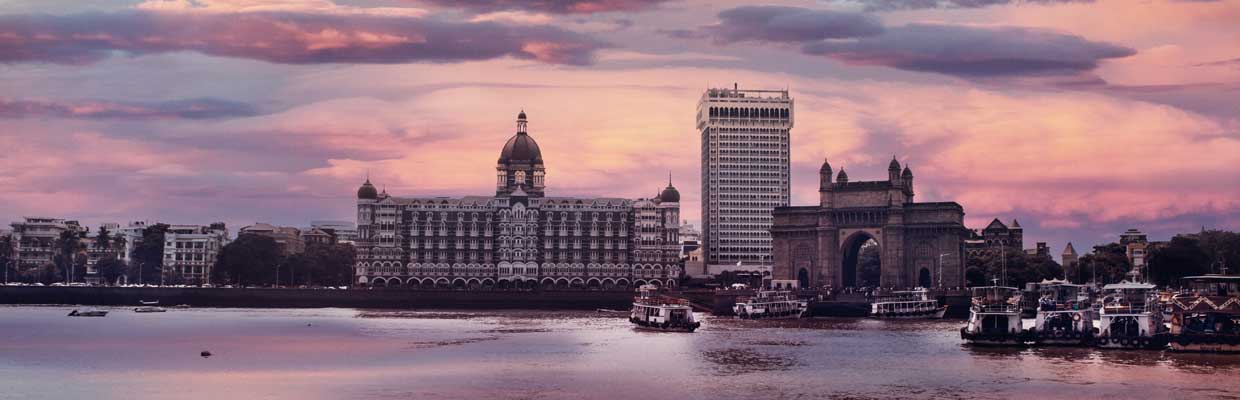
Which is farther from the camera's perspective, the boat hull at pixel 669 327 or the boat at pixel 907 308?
the boat at pixel 907 308

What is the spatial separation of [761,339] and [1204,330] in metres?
39.4

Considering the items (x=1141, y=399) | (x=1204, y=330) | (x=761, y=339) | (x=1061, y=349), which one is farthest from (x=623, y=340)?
(x=1141, y=399)

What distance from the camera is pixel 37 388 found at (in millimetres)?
85375

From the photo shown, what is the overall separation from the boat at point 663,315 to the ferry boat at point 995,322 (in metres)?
29.8

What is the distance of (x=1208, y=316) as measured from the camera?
10375 cm

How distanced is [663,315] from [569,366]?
46.8m

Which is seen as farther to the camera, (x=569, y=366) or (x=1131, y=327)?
(x=1131, y=327)

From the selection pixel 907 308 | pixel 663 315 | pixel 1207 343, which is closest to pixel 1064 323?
pixel 1207 343

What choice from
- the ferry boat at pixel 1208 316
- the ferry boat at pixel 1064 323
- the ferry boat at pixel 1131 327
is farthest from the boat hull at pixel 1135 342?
the ferry boat at pixel 1064 323

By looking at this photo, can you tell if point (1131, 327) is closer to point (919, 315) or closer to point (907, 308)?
point (919, 315)

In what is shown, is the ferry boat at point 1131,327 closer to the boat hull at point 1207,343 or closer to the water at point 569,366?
the water at point 569,366

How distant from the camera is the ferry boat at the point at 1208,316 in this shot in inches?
3954

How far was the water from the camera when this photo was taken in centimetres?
8331

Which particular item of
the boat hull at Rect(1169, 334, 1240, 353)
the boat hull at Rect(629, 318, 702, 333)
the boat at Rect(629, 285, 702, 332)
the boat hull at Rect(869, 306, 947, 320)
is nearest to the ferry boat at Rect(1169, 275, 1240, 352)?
the boat hull at Rect(1169, 334, 1240, 353)
